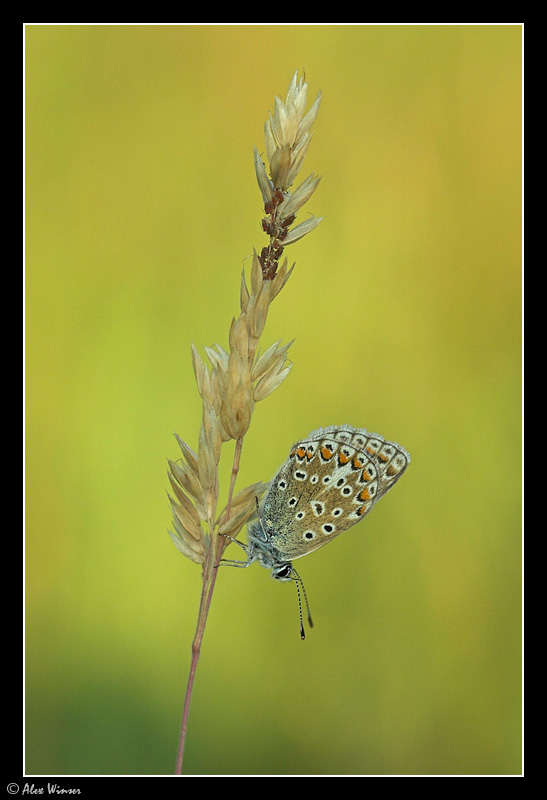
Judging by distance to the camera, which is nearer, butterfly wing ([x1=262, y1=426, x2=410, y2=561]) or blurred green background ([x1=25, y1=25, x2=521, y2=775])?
butterfly wing ([x1=262, y1=426, x2=410, y2=561])

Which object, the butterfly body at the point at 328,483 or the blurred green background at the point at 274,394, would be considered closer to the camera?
the butterfly body at the point at 328,483

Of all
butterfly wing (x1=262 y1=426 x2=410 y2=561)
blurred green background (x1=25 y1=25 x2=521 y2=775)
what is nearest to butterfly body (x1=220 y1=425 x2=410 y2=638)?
butterfly wing (x1=262 y1=426 x2=410 y2=561)

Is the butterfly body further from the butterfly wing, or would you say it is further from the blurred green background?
the blurred green background

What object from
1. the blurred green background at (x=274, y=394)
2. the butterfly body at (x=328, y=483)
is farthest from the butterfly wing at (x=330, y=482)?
the blurred green background at (x=274, y=394)

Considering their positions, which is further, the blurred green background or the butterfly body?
the blurred green background

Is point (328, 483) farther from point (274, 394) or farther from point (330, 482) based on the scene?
point (274, 394)

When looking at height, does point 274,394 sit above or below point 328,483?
above

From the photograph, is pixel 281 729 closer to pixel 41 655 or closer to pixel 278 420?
pixel 41 655

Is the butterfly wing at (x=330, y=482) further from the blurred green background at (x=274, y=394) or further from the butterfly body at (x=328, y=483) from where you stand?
the blurred green background at (x=274, y=394)

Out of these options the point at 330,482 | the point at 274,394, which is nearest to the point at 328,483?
the point at 330,482
